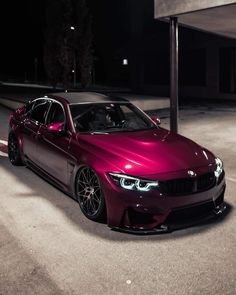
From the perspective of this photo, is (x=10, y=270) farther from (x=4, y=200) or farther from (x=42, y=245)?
(x=4, y=200)

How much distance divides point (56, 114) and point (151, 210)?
266 cm

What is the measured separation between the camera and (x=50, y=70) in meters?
33.4

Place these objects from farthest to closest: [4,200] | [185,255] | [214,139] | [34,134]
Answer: [214,139] < [34,134] < [4,200] < [185,255]

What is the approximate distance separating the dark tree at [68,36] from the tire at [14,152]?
24032mm

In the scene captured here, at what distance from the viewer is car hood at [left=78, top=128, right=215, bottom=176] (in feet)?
16.5

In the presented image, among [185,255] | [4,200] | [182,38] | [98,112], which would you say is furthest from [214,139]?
[182,38]

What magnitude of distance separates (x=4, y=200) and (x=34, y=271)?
244 cm

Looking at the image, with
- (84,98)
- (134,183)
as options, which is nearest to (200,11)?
(84,98)

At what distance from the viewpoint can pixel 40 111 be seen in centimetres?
745

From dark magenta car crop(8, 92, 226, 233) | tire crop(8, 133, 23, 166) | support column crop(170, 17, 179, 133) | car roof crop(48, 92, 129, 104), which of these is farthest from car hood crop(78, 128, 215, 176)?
support column crop(170, 17, 179, 133)

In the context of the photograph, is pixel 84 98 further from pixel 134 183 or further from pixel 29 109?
pixel 134 183

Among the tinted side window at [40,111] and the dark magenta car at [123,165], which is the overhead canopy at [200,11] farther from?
the tinted side window at [40,111]

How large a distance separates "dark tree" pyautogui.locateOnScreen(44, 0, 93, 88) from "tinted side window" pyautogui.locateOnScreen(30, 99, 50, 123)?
81.3ft

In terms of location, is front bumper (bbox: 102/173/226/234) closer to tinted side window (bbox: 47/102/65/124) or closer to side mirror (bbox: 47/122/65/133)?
side mirror (bbox: 47/122/65/133)
